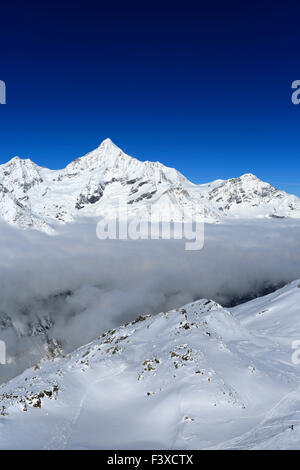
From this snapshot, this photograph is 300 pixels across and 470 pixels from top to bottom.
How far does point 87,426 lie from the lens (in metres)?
15.3

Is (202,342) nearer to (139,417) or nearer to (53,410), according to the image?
(139,417)

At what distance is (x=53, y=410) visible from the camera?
16688 millimetres

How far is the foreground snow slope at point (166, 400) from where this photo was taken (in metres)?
13.3

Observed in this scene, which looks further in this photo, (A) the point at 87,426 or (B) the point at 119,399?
(B) the point at 119,399

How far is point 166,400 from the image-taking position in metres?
16.5

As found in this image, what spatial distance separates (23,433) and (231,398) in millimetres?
10475

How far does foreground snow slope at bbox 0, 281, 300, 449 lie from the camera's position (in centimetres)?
1327
